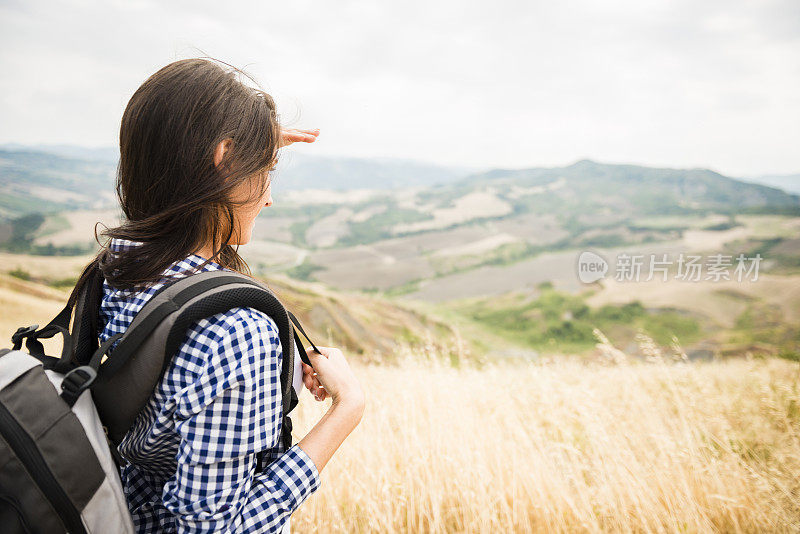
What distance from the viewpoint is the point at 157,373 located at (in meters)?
1.05

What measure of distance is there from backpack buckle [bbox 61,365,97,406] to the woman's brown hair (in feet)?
1.08

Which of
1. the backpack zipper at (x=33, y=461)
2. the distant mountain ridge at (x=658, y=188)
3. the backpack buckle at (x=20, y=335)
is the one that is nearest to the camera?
the backpack zipper at (x=33, y=461)

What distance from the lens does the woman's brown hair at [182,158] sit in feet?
4.16

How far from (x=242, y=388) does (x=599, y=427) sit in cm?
297

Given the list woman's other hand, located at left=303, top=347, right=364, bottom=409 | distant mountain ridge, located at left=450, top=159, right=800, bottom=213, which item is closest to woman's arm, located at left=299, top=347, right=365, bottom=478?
woman's other hand, located at left=303, top=347, right=364, bottom=409

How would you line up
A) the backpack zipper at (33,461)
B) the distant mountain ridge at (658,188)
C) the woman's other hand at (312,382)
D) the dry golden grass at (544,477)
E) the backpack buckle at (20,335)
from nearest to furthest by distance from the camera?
1. the backpack zipper at (33,461)
2. the backpack buckle at (20,335)
3. the woman's other hand at (312,382)
4. the dry golden grass at (544,477)
5. the distant mountain ridge at (658,188)

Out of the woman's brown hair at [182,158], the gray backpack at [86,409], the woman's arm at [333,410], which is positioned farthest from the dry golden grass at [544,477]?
the woman's brown hair at [182,158]

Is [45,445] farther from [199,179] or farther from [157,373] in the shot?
[199,179]

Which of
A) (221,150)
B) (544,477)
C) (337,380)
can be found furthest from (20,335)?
(544,477)

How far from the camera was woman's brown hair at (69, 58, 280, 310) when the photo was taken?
49.9 inches

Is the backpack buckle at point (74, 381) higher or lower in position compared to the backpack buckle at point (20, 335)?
higher

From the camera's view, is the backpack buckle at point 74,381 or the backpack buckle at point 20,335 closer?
the backpack buckle at point 74,381

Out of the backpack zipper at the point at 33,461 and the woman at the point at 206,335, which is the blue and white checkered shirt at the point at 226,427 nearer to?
the woman at the point at 206,335

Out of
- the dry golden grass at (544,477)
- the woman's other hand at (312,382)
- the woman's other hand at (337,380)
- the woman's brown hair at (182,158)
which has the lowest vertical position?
the dry golden grass at (544,477)
